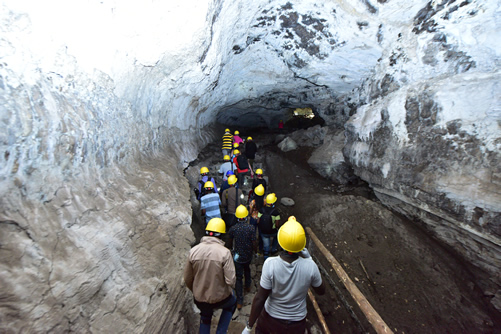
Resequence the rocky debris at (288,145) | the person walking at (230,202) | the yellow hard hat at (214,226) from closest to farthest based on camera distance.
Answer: the yellow hard hat at (214,226)
the person walking at (230,202)
the rocky debris at (288,145)

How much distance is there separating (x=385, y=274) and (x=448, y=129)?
10.7 feet

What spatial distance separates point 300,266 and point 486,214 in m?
4.11

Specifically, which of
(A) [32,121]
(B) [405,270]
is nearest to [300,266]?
(A) [32,121]

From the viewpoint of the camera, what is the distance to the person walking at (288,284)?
2000 mm

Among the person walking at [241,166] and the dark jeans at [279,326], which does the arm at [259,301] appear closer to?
the dark jeans at [279,326]

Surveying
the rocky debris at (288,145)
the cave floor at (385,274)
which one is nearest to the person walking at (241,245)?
the cave floor at (385,274)

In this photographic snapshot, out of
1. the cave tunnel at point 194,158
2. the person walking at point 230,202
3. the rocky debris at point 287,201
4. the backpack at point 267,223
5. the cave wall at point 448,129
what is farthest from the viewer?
the rocky debris at point 287,201

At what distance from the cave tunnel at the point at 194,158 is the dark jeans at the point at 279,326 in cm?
138

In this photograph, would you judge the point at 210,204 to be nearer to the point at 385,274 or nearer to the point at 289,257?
the point at 289,257

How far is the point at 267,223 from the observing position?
446 cm

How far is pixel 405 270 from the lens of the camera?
450 cm

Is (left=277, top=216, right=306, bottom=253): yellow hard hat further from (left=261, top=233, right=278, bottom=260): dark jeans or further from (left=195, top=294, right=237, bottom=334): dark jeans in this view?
(left=261, top=233, right=278, bottom=260): dark jeans

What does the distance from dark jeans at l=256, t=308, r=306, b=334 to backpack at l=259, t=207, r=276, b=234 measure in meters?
2.27

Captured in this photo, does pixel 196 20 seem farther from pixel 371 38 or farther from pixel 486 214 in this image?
pixel 486 214
